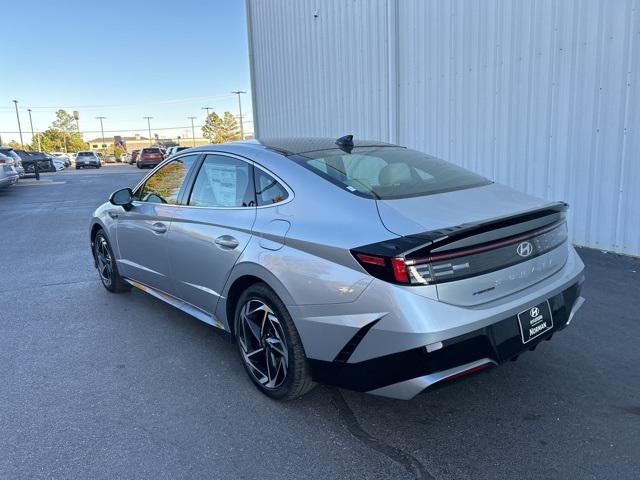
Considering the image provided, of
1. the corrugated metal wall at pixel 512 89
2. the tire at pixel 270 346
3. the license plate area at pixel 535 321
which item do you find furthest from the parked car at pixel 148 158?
the license plate area at pixel 535 321

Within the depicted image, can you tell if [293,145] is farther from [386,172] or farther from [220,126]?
[220,126]

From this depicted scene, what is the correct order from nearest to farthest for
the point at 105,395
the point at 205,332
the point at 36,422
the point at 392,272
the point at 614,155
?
the point at 392,272 → the point at 36,422 → the point at 105,395 → the point at 205,332 → the point at 614,155

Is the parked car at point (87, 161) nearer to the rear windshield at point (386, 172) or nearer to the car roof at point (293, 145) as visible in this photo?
the car roof at point (293, 145)

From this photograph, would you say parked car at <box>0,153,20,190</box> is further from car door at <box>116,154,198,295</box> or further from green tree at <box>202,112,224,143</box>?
green tree at <box>202,112,224,143</box>

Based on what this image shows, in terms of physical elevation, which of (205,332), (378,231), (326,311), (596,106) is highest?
(596,106)

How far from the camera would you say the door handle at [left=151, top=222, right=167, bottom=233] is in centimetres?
410

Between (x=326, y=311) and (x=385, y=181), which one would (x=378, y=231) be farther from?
(x=385, y=181)

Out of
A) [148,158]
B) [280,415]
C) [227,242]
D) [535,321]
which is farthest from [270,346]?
[148,158]

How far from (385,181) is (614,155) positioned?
411 centimetres

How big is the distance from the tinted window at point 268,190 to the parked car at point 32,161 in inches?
1171

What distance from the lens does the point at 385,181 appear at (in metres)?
3.16

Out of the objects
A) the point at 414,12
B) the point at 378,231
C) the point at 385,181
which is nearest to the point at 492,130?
the point at 414,12

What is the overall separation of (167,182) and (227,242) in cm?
141

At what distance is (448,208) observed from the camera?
278 cm
